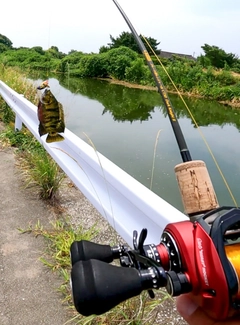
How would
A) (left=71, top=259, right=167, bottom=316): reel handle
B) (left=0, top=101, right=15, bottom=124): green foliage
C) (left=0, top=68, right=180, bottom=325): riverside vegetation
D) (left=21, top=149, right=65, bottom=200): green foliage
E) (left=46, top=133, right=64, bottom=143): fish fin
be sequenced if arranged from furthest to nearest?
(left=0, top=101, right=15, bottom=124): green foliage < (left=21, top=149, right=65, bottom=200): green foliage < (left=46, top=133, right=64, bottom=143): fish fin < (left=0, top=68, right=180, bottom=325): riverside vegetation < (left=71, top=259, right=167, bottom=316): reel handle

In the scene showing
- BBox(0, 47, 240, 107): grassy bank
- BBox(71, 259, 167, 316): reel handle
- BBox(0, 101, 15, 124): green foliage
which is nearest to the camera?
BBox(71, 259, 167, 316): reel handle

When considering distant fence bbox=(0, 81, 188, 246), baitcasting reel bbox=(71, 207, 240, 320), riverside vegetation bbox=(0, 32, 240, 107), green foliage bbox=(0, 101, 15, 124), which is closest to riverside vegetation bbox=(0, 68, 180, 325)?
distant fence bbox=(0, 81, 188, 246)

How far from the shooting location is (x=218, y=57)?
2289 cm

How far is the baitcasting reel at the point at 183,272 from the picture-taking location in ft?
2.32

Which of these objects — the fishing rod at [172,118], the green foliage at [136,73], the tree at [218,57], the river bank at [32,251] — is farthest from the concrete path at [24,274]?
the tree at [218,57]

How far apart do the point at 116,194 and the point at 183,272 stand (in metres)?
1.12

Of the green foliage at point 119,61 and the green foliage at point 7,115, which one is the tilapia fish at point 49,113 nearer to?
the green foliage at point 7,115

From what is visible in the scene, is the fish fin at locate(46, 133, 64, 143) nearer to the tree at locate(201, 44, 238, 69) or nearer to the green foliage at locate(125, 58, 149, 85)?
the green foliage at locate(125, 58, 149, 85)

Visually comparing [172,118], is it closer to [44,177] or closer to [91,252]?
[91,252]

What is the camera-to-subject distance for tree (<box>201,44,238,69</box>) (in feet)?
74.1

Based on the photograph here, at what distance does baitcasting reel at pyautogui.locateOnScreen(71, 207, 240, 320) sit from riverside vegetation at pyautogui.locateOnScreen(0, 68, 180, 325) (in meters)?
0.88

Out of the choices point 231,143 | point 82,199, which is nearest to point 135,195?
point 82,199

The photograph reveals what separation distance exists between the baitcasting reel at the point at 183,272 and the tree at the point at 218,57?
23.2 m

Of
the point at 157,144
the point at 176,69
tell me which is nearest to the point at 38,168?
the point at 157,144
